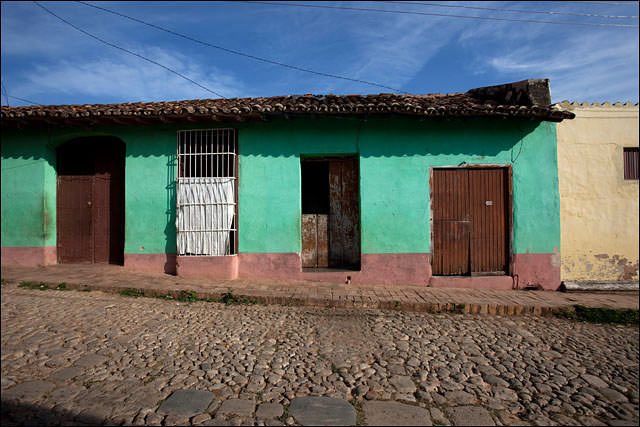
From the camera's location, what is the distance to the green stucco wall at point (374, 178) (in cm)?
613

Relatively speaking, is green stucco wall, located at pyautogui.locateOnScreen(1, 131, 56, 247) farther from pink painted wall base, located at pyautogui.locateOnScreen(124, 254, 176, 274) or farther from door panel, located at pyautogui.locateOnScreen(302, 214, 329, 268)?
door panel, located at pyautogui.locateOnScreen(302, 214, 329, 268)

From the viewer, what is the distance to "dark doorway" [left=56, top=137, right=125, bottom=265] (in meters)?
6.71

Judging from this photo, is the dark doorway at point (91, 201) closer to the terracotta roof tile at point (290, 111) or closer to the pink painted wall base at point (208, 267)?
the terracotta roof tile at point (290, 111)

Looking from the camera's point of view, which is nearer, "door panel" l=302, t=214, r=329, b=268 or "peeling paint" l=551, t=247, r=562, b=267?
"peeling paint" l=551, t=247, r=562, b=267

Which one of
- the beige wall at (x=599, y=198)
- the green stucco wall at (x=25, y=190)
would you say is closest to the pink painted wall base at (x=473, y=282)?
the beige wall at (x=599, y=198)

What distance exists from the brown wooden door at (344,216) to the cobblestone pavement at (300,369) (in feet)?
8.03

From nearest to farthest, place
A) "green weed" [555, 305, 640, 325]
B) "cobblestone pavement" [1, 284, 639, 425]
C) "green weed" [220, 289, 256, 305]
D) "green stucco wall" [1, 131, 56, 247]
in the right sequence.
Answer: "cobblestone pavement" [1, 284, 639, 425], "green weed" [555, 305, 640, 325], "green weed" [220, 289, 256, 305], "green stucco wall" [1, 131, 56, 247]

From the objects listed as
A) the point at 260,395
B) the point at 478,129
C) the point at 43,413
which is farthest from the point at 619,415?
the point at 478,129

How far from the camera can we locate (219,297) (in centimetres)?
496

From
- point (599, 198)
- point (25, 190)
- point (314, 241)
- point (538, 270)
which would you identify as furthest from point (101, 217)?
point (599, 198)

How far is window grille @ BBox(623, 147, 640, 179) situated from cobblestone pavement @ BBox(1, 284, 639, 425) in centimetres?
383

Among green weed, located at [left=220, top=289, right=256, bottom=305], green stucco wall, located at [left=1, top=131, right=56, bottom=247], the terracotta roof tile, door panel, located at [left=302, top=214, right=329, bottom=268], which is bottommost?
green weed, located at [left=220, top=289, right=256, bottom=305]

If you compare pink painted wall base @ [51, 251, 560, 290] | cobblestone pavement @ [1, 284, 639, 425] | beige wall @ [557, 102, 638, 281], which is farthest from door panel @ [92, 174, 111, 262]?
beige wall @ [557, 102, 638, 281]

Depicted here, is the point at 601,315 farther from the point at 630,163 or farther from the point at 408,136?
the point at 408,136
